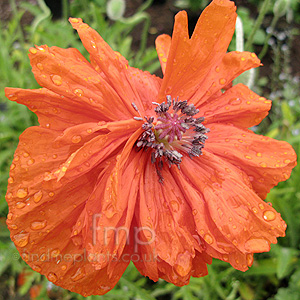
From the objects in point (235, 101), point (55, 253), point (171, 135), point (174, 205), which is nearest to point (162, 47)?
point (235, 101)

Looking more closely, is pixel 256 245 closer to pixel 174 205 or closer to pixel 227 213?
pixel 227 213

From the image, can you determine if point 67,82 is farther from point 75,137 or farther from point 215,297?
point 215,297

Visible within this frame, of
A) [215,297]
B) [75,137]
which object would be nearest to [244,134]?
[75,137]

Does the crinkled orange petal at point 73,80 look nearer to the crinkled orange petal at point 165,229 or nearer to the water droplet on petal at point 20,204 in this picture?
the crinkled orange petal at point 165,229

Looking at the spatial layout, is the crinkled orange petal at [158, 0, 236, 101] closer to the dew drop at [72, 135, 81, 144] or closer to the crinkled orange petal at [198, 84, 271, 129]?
the crinkled orange petal at [198, 84, 271, 129]

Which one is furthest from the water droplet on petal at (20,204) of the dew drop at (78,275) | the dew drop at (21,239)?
the dew drop at (78,275)
